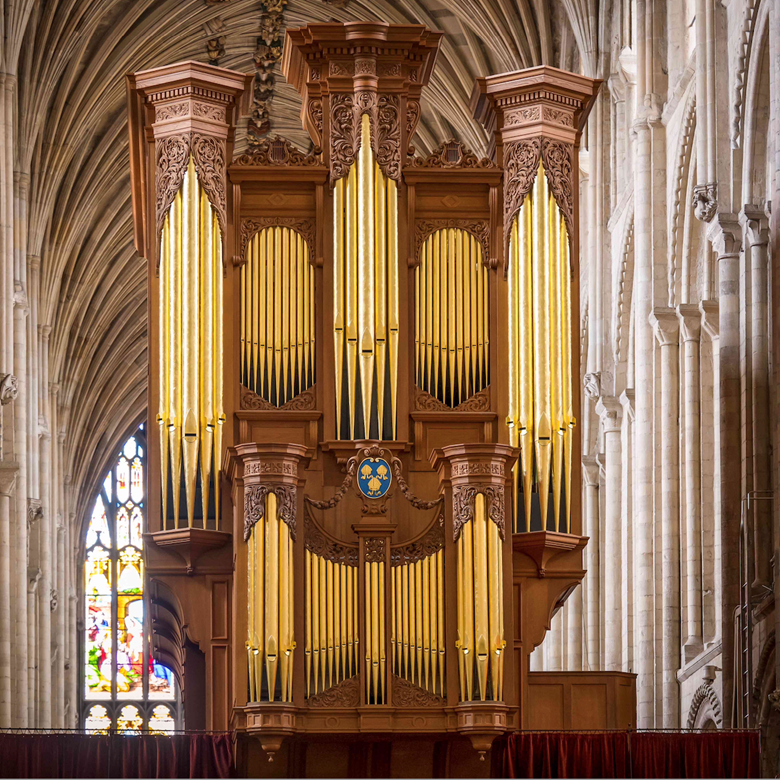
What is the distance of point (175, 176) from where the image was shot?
21.4 meters

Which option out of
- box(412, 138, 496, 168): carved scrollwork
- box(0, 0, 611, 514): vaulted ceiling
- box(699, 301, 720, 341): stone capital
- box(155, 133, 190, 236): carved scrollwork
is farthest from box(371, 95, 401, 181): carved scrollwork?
box(0, 0, 611, 514): vaulted ceiling

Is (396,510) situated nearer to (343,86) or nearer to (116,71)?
(343,86)

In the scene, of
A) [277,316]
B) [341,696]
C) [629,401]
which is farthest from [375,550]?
[629,401]

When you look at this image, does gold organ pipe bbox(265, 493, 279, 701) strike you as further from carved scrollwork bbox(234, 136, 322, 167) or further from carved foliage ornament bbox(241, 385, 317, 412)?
carved scrollwork bbox(234, 136, 322, 167)

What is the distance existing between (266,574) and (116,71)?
2710 centimetres

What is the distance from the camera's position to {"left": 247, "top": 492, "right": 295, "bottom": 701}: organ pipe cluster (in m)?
18.6

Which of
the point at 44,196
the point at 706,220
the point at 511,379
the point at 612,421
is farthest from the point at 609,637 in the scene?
the point at 44,196

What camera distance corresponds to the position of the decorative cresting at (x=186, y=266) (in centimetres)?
2041

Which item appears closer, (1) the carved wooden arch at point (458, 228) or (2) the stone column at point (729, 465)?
(1) the carved wooden arch at point (458, 228)

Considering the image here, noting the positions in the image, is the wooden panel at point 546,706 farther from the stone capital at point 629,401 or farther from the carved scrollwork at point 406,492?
the stone capital at point 629,401

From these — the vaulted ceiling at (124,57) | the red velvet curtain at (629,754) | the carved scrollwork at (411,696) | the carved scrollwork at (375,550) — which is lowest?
the red velvet curtain at (629,754)

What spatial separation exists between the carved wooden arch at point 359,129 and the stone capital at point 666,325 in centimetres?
814

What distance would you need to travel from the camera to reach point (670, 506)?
1088 inches

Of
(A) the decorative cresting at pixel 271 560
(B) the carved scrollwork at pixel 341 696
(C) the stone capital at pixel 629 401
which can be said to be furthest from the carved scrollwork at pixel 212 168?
(C) the stone capital at pixel 629 401
